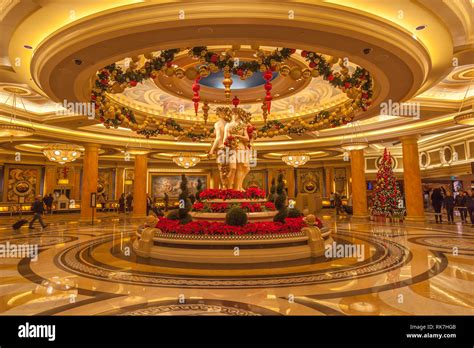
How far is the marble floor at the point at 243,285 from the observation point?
306cm

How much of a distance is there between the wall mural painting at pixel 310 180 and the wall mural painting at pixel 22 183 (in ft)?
67.5

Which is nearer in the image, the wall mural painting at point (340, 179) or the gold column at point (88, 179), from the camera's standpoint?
the gold column at point (88, 179)

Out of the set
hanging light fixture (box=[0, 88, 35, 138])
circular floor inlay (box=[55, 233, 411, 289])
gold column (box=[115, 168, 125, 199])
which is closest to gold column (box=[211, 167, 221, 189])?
gold column (box=[115, 168, 125, 199])

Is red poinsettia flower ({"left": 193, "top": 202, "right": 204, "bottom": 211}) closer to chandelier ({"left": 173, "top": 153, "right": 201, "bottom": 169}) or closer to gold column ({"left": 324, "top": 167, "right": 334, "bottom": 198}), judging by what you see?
chandelier ({"left": 173, "top": 153, "right": 201, "bottom": 169})

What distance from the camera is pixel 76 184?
2112 cm

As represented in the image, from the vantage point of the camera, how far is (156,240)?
586cm

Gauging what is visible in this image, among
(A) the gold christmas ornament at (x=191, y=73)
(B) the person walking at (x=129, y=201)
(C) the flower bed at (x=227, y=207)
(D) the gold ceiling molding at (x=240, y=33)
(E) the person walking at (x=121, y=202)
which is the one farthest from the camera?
(B) the person walking at (x=129, y=201)

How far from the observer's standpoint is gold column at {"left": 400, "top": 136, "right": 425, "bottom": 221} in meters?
11.7

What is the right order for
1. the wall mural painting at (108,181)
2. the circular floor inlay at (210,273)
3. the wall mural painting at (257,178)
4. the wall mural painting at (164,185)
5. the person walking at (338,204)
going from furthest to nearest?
the wall mural painting at (257,178)
the wall mural painting at (164,185)
the wall mural painting at (108,181)
the person walking at (338,204)
the circular floor inlay at (210,273)

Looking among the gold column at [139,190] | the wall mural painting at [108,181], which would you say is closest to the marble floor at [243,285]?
the gold column at [139,190]

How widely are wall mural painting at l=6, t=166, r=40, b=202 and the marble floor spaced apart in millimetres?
16351

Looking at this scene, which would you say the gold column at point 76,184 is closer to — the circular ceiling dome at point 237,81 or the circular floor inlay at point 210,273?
the circular ceiling dome at point 237,81
